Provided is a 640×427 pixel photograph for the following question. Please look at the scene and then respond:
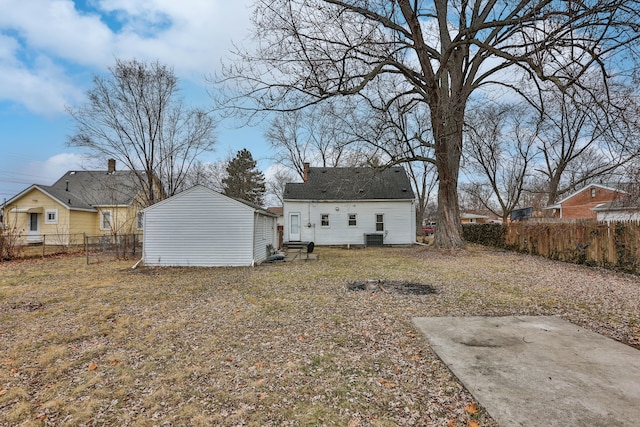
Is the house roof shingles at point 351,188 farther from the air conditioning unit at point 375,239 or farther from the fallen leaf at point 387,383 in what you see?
the fallen leaf at point 387,383

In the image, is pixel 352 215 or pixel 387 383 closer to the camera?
pixel 387 383

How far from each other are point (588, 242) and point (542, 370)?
9.68 m

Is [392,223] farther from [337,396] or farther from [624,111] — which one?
[337,396]

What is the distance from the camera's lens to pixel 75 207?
20453 millimetres

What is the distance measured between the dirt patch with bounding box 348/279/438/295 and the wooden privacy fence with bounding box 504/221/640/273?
619 cm

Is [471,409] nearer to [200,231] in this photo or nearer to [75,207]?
[200,231]

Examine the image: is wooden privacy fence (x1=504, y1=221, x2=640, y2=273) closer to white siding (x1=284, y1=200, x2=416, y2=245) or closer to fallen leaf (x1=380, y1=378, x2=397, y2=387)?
white siding (x1=284, y1=200, x2=416, y2=245)

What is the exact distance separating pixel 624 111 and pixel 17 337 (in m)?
11.1

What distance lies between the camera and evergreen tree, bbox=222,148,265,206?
1559 inches

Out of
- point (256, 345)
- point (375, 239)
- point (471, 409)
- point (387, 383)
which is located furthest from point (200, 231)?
point (375, 239)

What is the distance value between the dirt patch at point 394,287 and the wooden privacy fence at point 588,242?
6.19 meters

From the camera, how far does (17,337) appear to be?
4.62 meters

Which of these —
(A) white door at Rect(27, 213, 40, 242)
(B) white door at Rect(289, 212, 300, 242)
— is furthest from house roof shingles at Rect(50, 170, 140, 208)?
(B) white door at Rect(289, 212, 300, 242)

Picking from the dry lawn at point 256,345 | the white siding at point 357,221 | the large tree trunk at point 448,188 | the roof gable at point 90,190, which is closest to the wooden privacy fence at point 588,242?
the dry lawn at point 256,345
